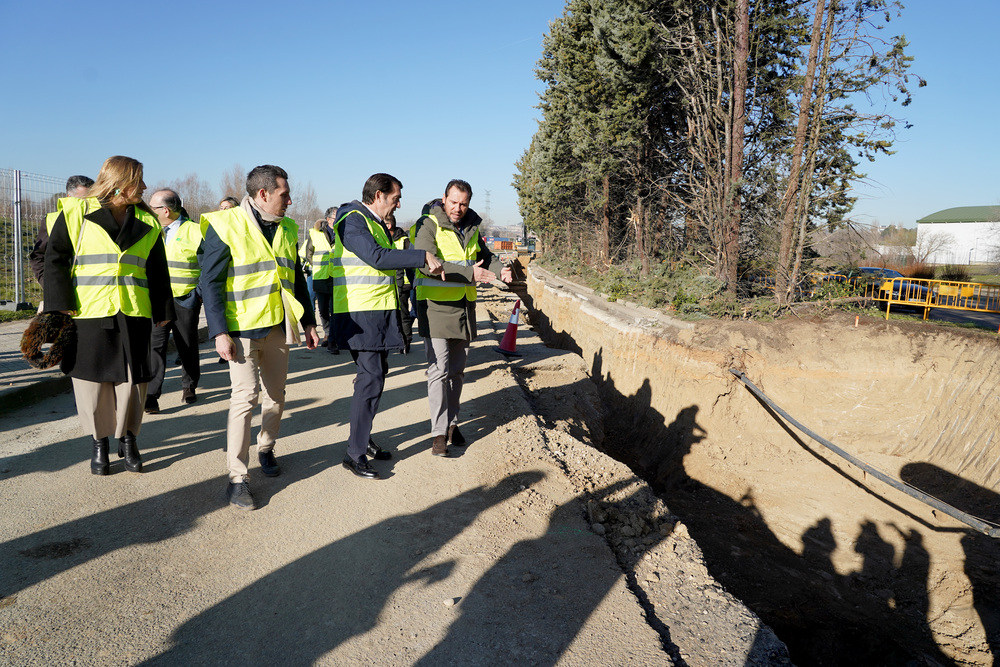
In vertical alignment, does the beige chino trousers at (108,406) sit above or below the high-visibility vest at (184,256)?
below

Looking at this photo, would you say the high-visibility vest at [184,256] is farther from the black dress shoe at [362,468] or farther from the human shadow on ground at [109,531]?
→ the black dress shoe at [362,468]

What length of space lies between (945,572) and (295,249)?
7026 mm

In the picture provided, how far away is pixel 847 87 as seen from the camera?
10.9 metres

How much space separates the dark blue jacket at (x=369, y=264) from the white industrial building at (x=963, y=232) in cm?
6134

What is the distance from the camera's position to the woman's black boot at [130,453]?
→ 4.27 metres

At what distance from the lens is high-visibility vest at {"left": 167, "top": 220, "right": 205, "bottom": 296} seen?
18.6 feet

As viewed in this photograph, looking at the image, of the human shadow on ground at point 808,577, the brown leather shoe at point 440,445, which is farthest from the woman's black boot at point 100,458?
the human shadow on ground at point 808,577

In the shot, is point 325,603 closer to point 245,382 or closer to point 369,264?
point 245,382

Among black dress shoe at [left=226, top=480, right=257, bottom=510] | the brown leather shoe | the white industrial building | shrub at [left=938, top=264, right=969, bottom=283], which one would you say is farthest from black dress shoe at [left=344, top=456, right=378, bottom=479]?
the white industrial building

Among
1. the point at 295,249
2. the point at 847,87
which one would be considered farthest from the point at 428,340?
the point at 847,87

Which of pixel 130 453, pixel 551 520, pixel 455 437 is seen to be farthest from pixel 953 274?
pixel 130 453

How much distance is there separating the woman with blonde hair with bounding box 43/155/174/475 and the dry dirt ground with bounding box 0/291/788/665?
1.87 feet

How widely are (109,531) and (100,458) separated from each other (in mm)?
974

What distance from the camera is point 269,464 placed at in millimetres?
4340
